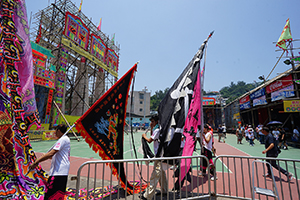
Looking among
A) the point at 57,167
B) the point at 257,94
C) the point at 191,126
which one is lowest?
the point at 57,167

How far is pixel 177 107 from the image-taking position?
3.64 meters

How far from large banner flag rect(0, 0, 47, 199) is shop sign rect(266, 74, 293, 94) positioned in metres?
16.2

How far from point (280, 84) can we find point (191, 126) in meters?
14.3

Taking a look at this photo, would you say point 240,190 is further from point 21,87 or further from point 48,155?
point 21,87

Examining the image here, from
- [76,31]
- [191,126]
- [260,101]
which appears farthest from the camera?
[76,31]

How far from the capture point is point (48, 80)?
1545cm

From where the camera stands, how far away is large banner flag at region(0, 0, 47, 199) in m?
3.25

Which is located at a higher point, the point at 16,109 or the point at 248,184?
the point at 16,109

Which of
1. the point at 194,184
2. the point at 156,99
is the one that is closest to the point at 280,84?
the point at 194,184

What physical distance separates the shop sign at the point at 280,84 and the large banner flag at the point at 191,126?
13176mm

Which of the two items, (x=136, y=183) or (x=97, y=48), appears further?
(x=97, y=48)

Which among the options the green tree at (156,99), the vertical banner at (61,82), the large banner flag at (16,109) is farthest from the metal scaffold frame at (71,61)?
the green tree at (156,99)

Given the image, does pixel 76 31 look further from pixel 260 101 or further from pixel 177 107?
pixel 260 101

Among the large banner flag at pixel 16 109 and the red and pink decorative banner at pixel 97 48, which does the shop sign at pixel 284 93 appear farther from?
the red and pink decorative banner at pixel 97 48
